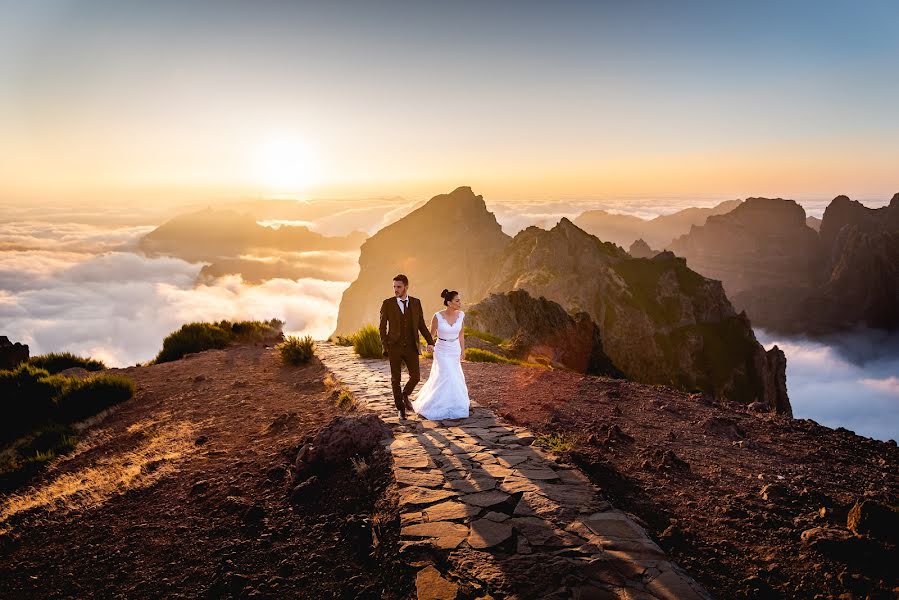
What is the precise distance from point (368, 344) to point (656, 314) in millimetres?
94748

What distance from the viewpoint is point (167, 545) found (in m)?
5.05

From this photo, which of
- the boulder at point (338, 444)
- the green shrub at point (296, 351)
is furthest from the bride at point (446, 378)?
the green shrub at point (296, 351)

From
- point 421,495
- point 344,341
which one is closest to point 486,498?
point 421,495

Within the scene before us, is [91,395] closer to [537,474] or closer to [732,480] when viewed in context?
[537,474]

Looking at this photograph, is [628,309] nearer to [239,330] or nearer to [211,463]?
[239,330]

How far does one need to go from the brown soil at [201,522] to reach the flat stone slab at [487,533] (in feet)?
2.37

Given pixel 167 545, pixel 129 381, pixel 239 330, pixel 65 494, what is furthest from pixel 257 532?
pixel 239 330

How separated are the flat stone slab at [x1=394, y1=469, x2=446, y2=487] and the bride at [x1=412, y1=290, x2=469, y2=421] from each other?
245 centimetres

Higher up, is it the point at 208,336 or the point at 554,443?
the point at 554,443

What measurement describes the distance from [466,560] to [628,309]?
95.9 m

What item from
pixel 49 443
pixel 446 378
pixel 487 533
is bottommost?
pixel 49 443

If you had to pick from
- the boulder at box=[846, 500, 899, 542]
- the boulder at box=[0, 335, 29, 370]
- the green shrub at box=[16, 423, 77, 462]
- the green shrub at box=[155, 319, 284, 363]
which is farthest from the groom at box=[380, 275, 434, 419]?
the boulder at box=[0, 335, 29, 370]

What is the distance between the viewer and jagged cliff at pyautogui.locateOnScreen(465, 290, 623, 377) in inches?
1318

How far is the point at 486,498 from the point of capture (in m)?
5.12
